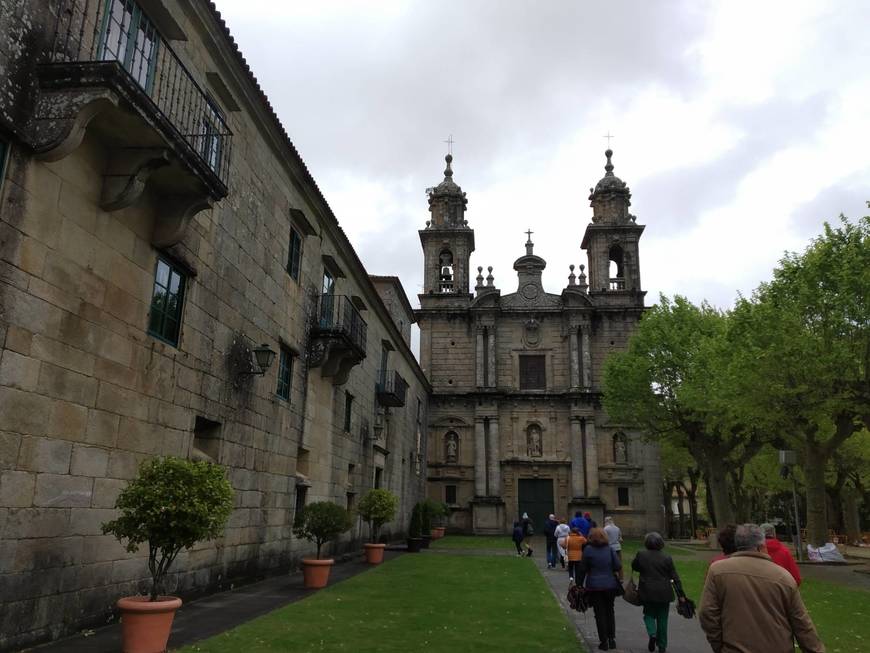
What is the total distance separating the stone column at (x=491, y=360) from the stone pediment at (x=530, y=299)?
1997mm

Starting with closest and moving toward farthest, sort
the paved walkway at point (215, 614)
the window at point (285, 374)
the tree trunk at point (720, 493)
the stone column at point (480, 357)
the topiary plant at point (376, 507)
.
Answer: the paved walkway at point (215, 614) → the window at point (285, 374) → the topiary plant at point (376, 507) → the tree trunk at point (720, 493) → the stone column at point (480, 357)

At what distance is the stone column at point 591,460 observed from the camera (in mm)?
37125

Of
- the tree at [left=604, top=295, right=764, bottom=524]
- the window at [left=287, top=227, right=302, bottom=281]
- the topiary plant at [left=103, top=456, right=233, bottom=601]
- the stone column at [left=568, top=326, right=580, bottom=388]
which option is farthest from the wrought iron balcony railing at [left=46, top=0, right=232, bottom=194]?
the stone column at [left=568, top=326, right=580, bottom=388]

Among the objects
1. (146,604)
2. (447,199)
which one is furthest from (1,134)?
(447,199)

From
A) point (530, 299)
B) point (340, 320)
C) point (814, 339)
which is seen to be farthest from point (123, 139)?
point (530, 299)

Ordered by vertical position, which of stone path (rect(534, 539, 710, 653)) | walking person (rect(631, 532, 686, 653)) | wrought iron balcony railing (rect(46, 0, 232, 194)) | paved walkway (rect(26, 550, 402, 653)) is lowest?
stone path (rect(534, 539, 710, 653))

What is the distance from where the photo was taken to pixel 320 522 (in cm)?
1373

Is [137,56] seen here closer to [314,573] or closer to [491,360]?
[314,573]

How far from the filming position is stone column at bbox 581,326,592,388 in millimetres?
39094

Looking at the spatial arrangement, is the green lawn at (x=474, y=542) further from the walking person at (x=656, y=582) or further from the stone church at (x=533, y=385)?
the walking person at (x=656, y=582)

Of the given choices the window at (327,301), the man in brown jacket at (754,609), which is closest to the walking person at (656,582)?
the man in brown jacket at (754,609)

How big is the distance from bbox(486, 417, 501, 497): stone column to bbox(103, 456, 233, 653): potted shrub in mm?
31928

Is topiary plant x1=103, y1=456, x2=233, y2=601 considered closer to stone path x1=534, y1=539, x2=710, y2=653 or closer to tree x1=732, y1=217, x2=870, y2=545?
stone path x1=534, y1=539, x2=710, y2=653

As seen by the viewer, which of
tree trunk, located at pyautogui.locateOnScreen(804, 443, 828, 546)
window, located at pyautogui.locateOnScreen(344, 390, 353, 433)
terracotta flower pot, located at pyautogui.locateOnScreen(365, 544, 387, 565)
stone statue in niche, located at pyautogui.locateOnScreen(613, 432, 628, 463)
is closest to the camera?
terracotta flower pot, located at pyautogui.locateOnScreen(365, 544, 387, 565)
